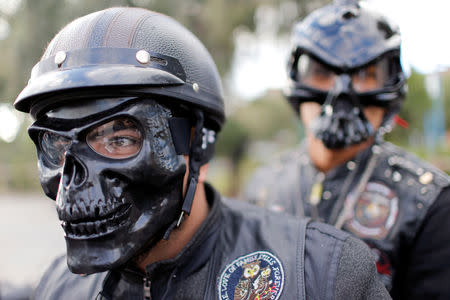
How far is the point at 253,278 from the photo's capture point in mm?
1638

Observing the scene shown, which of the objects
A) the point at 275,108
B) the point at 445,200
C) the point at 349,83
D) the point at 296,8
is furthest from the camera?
the point at 275,108

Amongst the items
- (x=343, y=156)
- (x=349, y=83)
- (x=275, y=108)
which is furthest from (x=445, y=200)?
(x=275, y=108)

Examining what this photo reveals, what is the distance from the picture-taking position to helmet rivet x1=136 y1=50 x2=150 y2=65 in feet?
5.41

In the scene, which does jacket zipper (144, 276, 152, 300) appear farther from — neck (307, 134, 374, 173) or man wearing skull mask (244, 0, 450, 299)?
neck (307, 134, 374, 173)

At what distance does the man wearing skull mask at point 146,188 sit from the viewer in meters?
1.51

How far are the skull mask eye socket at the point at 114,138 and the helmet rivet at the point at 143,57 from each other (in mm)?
270

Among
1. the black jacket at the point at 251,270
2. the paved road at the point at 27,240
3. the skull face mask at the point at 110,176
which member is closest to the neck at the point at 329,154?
the black jacket at the point at 251,270

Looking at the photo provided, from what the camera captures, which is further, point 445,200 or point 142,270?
point 445,200

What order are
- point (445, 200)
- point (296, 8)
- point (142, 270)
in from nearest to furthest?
point (142, 270) → point (445, 200) → point (296, 8)

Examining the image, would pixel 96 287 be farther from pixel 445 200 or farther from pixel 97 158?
pixel 445 200

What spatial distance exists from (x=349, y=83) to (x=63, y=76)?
1741 millimetres

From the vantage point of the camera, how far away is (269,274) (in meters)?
1.64

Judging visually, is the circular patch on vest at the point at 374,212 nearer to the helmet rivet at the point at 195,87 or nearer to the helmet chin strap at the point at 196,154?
the helmet chin strap at the point at 196,154

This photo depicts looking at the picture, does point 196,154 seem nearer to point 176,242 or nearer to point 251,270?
point 176,242
